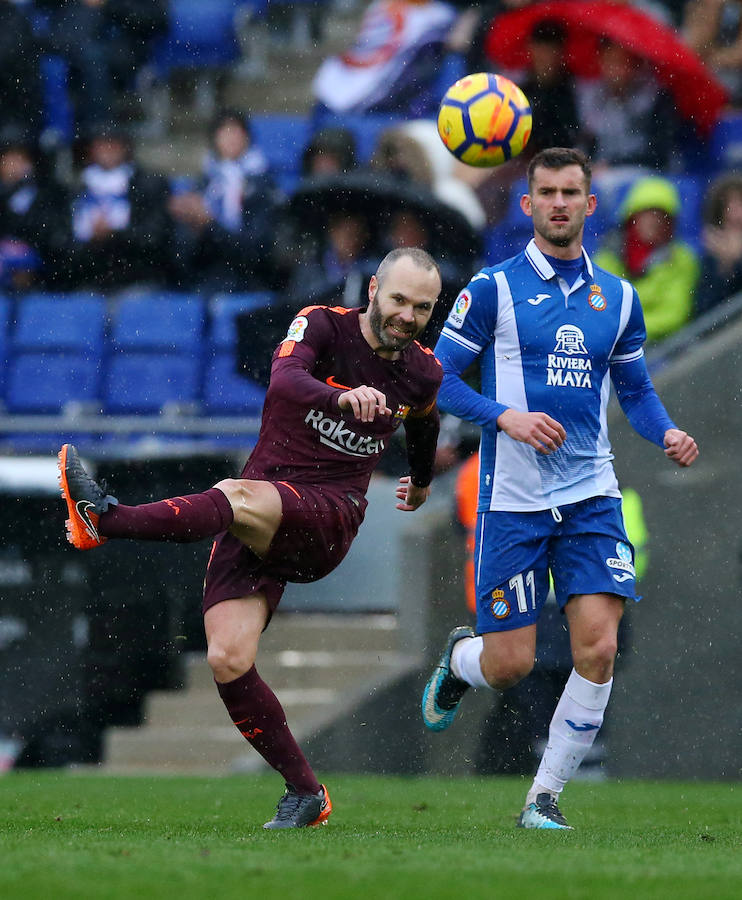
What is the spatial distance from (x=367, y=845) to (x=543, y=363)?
83.5 inches

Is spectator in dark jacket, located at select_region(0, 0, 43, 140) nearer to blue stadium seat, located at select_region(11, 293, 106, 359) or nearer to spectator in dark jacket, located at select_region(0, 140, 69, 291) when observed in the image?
spectator in dark jacket, located at select_region(0, 140, 69, 291)

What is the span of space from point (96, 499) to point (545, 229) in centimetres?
217

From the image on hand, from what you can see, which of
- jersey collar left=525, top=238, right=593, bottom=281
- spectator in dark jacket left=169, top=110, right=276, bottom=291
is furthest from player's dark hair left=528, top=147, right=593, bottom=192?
spectator in dark jacket left=169, top=110, right=276, bottom=291

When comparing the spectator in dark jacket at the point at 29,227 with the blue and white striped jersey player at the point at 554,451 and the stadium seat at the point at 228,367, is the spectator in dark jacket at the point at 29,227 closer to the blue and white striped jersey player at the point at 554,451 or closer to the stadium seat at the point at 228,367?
the stadium seat at the point at 228,367

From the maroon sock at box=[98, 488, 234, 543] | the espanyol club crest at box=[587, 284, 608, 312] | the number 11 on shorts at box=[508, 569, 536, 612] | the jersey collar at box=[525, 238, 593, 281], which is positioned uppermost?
the jersey collar at box=[525, 238, 593, 281]

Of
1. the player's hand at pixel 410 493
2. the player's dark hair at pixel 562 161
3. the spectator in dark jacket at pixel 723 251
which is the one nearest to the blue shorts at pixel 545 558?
the player's hand at pixel 410 493

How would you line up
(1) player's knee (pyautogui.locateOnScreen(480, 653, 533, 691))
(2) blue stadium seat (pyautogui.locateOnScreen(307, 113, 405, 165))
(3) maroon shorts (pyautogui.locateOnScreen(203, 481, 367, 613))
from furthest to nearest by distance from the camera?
(2) blue stadium seat (pyautogui.locateOnScreen(307, 113, 405, 165)), (1) player's knee (pyautogui.locateOnScreen(480, 653, 533, 691)), (3) maroon shorts (pyautogui.locateOnScreen(203, 481, 367, 613))

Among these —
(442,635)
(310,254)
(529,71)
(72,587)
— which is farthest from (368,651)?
(529,71)

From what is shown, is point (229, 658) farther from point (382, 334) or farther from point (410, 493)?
point (382, 334)

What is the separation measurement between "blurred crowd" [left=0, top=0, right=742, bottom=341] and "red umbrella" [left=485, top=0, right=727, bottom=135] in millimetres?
18

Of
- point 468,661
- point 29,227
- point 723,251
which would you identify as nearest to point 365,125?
point 29,227

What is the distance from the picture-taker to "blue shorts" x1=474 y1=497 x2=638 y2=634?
634 cm

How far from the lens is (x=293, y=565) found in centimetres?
628

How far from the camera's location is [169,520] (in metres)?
5.79
